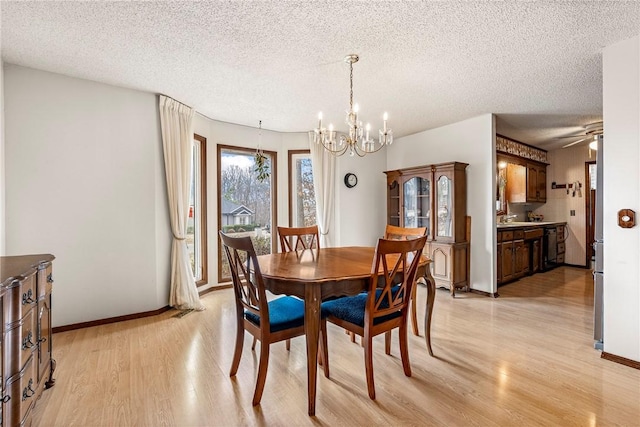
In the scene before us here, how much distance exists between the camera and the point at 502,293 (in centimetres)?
416

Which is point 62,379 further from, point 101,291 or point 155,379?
point 101,291

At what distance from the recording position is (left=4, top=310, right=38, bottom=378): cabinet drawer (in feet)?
4.38

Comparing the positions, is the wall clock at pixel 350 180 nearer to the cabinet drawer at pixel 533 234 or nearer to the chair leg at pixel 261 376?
the cabinet drawer at pixel 533 234

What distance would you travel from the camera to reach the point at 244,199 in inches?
182

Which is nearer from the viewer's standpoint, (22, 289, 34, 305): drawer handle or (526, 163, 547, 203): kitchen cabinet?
(22, 289, 34, 305): drawer handle

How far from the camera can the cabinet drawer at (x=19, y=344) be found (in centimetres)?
134

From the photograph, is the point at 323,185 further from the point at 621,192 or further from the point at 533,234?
the point at 533,234

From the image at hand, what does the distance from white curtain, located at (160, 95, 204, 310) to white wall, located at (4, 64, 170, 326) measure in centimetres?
9

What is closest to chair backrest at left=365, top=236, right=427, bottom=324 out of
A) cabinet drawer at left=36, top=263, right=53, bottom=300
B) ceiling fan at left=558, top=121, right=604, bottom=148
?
cabinet drawer at left=36, top=263, right=53, bottom=300

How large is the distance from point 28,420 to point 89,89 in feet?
9.01

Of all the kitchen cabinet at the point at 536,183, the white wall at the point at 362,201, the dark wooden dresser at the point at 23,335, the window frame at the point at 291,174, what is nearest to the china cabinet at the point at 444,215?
the white wall at the point at 362,201

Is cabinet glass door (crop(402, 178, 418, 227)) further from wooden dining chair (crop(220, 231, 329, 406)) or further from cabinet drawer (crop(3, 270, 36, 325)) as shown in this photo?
cabinet drawer (crop(3, 270, 36, 325))

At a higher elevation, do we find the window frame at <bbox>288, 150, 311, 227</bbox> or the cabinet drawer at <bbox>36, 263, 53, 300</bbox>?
the window frame at <bbox>288, 150, 311, 227</bbox>

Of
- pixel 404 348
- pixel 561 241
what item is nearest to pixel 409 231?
pixel 404 348
